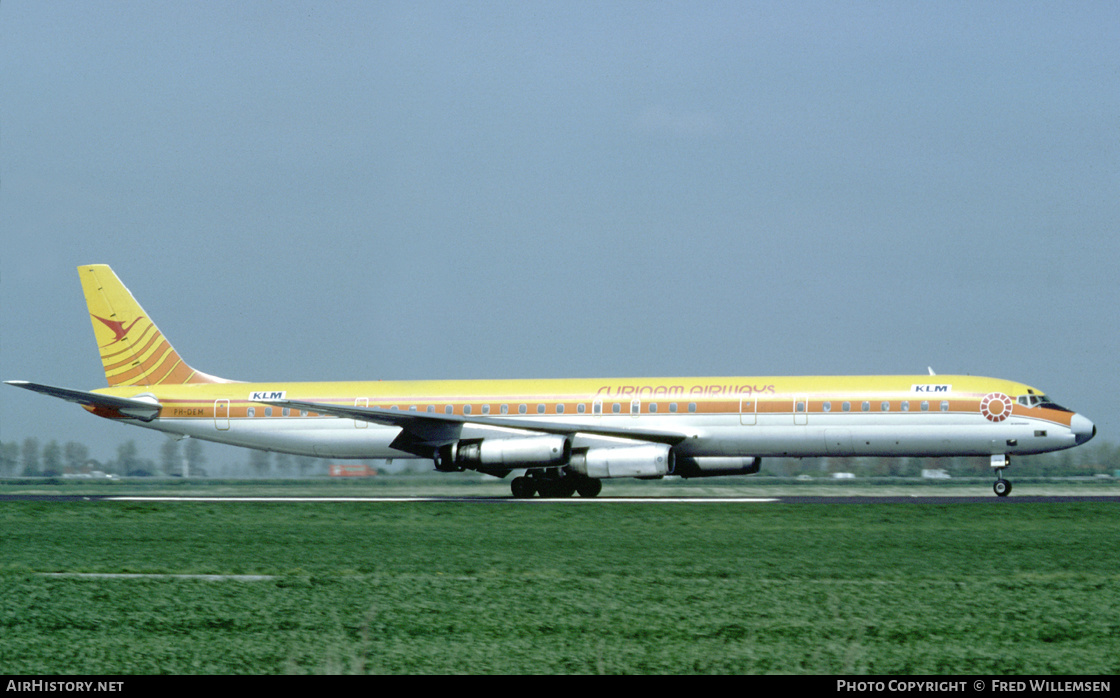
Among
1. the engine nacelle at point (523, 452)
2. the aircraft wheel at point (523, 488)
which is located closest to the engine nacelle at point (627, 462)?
the engine nacelle at point (523, 452)

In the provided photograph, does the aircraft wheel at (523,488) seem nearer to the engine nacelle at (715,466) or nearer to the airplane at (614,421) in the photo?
the airplane at (614,421)

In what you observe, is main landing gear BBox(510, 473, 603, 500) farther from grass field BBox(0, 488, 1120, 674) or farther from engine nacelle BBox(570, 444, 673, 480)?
grass field BBox(0, 488, 1120, 674)

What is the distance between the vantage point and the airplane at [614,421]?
35.7 m

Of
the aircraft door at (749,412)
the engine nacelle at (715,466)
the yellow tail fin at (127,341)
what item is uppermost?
the yellow tail fin at (127,341)

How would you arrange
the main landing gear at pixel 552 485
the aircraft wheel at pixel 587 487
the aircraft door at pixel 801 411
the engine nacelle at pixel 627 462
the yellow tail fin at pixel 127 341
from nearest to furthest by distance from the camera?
1. the engine nacelle at pixel 627 462
2. the aircraft door at pixel 801 411
3. the main landing gear at pixel 552 485
4. the aircraft wheel at pixel 587 487
5. the yellow tail fin at pixel 127 341

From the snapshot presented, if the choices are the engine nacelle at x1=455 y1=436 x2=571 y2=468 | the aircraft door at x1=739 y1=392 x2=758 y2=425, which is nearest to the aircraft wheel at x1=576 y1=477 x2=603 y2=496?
the engine nacelle at x1=455 y1=436 x2=571 y2=468

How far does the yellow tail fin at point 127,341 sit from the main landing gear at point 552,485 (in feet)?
43.0

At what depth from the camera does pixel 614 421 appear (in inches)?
1501

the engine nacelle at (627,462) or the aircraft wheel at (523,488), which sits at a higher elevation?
the engine nacelle at (627,462)

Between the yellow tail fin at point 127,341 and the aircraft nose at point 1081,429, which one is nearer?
the aircraft nose at point 1081,429

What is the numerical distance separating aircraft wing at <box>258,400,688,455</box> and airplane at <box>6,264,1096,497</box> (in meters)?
0.05

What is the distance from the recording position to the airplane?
35.7 meters

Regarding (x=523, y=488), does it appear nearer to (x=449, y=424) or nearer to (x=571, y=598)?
(x=449, y=424)

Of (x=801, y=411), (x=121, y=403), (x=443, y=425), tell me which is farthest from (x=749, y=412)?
(x=121, y=403)
